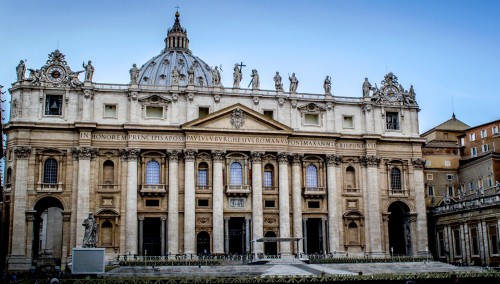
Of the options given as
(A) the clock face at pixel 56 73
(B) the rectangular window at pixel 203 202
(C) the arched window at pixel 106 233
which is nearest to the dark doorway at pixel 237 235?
(B) the rectangular window at pixel 203 202

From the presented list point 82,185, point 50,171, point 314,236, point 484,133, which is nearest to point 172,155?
point 82,185

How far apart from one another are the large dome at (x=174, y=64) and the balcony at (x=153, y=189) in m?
37.0

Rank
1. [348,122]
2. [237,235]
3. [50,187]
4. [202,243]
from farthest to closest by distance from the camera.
Result: 1. [348,122]
2. [237,235]
3. [202,243]
4. [50,187]

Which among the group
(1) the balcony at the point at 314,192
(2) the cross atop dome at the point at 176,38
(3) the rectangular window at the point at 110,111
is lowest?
(1) the balcony at the point at 314,192

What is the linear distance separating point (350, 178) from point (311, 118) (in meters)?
8.40

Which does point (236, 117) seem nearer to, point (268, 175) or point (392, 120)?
point (268, 175)

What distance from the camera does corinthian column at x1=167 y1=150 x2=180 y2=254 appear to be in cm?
6700

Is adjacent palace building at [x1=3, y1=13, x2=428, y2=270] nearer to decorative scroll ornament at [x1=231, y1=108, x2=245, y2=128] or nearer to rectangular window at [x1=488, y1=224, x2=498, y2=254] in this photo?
decorative scroll ornament at [x1=231, y1=108, x2=245, y2=128]

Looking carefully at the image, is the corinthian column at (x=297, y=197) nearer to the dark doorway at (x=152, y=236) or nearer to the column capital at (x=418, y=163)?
the column capital at (x=418, y=163)

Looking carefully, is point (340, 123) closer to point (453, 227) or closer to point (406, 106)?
point (406, 106)

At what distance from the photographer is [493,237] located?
64.8 m

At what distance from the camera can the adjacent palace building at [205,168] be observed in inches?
2618

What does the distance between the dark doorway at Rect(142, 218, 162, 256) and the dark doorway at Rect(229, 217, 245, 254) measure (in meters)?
7.93

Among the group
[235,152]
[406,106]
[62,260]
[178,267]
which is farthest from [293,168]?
[62,260]
